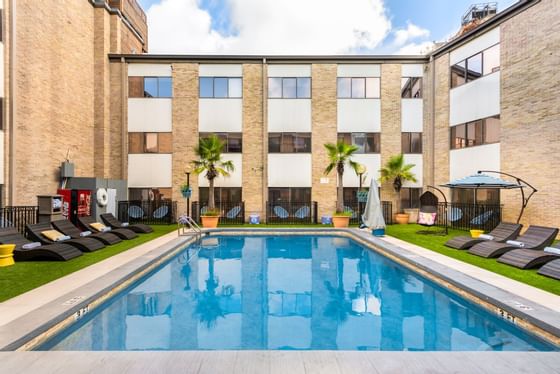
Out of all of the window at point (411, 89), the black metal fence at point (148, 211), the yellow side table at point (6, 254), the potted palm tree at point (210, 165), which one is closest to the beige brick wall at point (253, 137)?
the potted palm tree at point (210, 165)

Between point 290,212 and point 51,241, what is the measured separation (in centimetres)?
1186

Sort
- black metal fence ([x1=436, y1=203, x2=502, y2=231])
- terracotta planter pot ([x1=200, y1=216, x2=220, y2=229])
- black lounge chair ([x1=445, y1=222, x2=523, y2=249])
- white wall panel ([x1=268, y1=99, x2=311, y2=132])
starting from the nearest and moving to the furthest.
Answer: black lounge chair ([x1=445, y1=222, x2=523, y2=249]) < black metal fence ([x1=436, y1=203, x2=502, y2=231]) < terracotta planter pot ([x1=200, y1=216, x2=220, y2=229]) < white wall panel ([x1=268, y1=99, x2=311, y2=132])

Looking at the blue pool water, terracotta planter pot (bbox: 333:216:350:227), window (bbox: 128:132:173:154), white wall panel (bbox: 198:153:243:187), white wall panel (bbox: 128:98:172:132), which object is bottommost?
the blue pool water

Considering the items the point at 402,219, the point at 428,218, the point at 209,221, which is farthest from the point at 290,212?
the point at 428,218

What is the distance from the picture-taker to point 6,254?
765cm

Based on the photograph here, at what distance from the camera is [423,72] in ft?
61.3

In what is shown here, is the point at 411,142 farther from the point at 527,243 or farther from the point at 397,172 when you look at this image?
the point at 527,243

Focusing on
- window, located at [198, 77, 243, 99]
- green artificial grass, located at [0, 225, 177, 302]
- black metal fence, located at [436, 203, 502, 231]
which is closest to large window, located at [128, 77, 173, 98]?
window, located at [198, 77, 243, 99]

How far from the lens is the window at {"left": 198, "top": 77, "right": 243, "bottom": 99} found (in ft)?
60.7

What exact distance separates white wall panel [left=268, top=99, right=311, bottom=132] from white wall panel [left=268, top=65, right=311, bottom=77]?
1534 mm

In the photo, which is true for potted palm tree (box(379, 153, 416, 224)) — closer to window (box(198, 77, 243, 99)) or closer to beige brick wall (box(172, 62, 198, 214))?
window (box(198, 77, 243, 99))

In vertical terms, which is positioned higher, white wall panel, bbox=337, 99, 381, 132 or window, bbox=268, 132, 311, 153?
white wall panel, bbox=337, 99, 381, 132

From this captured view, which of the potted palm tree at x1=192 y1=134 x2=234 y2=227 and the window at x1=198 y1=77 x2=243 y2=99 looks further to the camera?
the window at x1=198 y1=77 x2=243 y2=99

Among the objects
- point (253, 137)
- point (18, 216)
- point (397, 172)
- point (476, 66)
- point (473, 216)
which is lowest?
point (473, 216)
